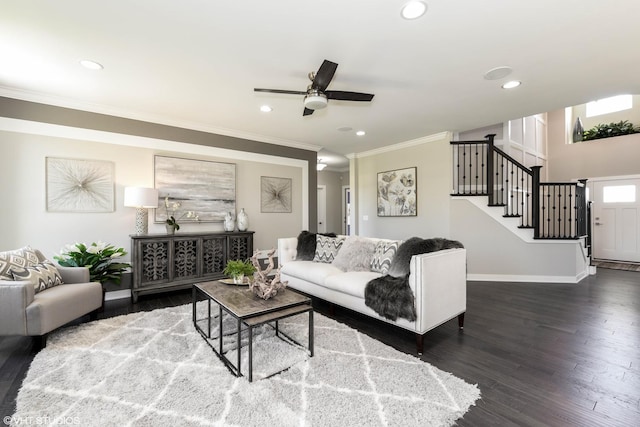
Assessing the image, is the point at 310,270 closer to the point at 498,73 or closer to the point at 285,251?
the point at 285,251

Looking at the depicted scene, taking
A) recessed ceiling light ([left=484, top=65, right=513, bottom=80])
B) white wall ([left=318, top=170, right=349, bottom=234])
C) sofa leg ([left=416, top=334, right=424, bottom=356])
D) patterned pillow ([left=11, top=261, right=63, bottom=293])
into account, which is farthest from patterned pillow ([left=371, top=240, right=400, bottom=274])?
white wall ([left=318, top=170, right=349, bottom=234])

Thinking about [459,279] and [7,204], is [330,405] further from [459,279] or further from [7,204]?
[7,204]

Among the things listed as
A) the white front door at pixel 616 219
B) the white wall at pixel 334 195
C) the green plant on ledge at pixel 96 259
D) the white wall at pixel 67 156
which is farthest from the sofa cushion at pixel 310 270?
the white front door at pixel 616 219

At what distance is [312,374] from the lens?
77.0 inches

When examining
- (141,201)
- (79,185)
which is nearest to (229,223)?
(141,201)

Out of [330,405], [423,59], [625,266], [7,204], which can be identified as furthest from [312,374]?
[625,266]

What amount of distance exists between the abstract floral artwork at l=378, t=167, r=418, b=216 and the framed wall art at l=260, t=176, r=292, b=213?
201 cm

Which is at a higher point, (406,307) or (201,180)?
(201,180)

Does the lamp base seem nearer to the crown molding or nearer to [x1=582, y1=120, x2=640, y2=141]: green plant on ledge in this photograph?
the crown molding

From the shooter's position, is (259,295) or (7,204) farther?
(7,204)

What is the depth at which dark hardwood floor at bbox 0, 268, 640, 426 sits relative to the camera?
163 cm

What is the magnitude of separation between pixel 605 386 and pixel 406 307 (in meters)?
1.34

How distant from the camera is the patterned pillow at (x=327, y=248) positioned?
3748mm

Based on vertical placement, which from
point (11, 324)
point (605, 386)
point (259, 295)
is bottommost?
point (605, 386)
